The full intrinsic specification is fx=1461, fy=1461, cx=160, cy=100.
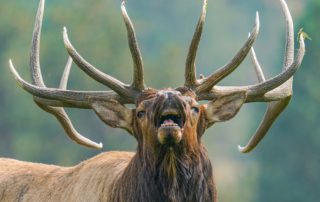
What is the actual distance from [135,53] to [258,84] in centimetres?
138

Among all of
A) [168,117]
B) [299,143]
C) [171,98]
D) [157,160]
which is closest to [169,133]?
[168,117]

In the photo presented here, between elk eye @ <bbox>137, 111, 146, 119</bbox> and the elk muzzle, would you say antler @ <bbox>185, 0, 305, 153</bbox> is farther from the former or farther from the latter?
the elk muzzle

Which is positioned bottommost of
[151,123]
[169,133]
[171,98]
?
[169,133]

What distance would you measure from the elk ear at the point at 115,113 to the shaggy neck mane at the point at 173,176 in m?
0.44

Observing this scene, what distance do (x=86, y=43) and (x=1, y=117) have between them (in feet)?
28.5

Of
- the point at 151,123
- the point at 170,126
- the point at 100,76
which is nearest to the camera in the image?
the point at 170,126

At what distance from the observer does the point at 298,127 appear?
5956cm

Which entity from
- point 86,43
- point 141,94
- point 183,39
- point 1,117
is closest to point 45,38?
point 86,43

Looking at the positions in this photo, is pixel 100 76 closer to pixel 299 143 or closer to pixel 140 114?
pixel 140 114

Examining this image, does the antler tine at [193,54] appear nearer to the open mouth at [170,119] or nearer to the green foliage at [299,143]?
the open mouth at [170,119]

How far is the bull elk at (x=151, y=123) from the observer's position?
13.9 metres

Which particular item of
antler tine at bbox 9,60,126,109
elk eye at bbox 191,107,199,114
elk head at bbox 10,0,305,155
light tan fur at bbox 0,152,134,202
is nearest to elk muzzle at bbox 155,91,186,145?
elk head at bbox 10,0,305,155

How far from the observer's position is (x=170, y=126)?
13.4 meters

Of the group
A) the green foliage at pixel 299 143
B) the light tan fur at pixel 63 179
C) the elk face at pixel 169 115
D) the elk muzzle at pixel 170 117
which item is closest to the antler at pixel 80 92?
the elk face at pixel 169 115
